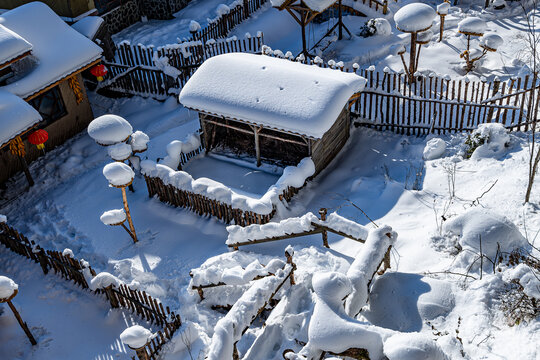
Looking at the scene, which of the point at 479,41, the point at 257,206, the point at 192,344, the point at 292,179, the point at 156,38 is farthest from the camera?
the point at 156,38

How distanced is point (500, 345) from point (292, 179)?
21.8 feet

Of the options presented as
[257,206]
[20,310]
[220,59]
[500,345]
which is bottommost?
[20,310]

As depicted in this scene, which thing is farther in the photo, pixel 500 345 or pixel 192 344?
pixel 192 344

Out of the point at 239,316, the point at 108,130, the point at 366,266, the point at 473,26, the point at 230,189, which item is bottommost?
the point at 230,189

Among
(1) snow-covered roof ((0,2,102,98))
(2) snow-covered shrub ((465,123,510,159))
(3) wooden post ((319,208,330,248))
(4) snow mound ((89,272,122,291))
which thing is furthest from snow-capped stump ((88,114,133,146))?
(2) snow-covered shrub ((465,123,510,159))

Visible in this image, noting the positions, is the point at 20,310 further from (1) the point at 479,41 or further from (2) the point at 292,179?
(1) the point at 479,41

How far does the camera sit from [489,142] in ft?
44.1

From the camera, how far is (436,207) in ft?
39.1

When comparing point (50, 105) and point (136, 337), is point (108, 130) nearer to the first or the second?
point (50, 105)

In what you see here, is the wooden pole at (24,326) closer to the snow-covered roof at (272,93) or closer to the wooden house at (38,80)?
the wooden house at (38,80)

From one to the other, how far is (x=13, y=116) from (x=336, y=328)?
34.8 feet

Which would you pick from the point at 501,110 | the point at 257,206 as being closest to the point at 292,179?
the point at 257,206

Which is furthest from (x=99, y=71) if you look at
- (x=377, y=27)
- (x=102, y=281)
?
(x=377, y=27)

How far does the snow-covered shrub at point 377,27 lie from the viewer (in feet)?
67.6
